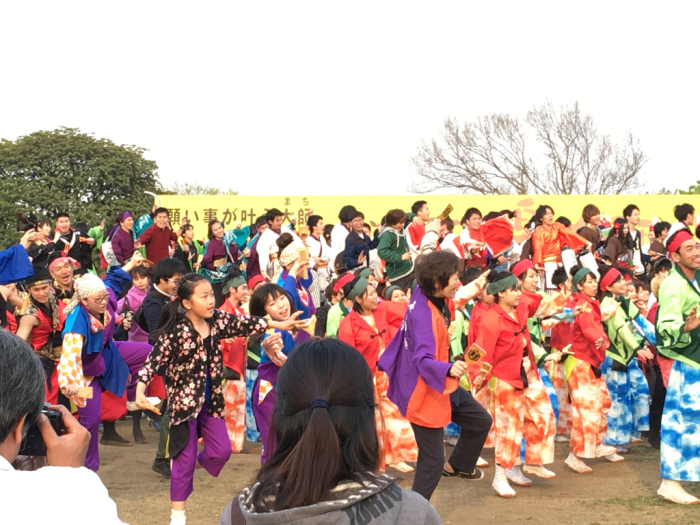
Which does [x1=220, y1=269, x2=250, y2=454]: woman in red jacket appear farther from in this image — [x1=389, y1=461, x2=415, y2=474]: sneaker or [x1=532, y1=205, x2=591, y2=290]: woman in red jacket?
[x1=532, y1=205, x2=591, y2=290]: woman in red jacket

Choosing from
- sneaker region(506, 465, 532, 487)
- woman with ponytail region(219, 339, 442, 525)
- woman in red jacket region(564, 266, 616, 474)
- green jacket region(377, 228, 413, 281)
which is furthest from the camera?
green jacket region(377, 228, 413, 281)

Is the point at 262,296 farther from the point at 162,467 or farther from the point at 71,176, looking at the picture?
the point at 71,176

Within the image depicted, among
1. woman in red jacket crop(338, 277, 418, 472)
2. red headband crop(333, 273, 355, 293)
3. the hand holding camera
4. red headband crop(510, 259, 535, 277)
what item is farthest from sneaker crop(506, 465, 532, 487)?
the hand holding camera

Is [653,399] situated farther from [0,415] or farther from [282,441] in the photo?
[0,415]

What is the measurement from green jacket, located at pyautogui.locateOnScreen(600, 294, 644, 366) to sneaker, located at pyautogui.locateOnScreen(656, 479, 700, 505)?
67.2 inches

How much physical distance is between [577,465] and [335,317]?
2.67 m

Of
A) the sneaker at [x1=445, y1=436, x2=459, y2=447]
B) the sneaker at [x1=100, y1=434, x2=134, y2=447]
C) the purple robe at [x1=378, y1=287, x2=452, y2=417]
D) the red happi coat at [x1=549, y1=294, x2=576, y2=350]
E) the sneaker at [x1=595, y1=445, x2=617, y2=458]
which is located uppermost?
the purple robe at [x1=378, y1=287, x2=452, y2=417]

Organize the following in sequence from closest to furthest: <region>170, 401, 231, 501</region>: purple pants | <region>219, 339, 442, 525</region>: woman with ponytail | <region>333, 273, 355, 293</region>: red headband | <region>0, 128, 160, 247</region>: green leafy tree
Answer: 1. <region>219, 339, 442, 525</region>: woman with ponytail
2. <region>170, 401, 231, 501</region>: purple pants
3. <region>333, 273, 355, 293</region>: red headband
4. <region>0, 128, 160, 247</region>: green leafy tree

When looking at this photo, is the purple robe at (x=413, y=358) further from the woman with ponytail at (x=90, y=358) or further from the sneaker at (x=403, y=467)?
the woman with ponytail at (x=90, y=358)

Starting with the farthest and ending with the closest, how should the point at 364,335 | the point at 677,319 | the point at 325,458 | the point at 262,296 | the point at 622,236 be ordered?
1. the point at 622,236
2. the point at 364,335
3. the point at 262,296
4. the point at 677,319
5. the point at 325,458

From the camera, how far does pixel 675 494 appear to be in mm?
6180

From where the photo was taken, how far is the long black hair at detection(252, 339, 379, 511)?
84.4 inches

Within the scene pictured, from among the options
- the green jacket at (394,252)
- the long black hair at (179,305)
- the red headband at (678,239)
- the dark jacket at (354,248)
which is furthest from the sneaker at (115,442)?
the red headband at (678,239)

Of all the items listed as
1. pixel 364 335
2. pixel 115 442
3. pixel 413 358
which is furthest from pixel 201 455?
pixel 115 442
